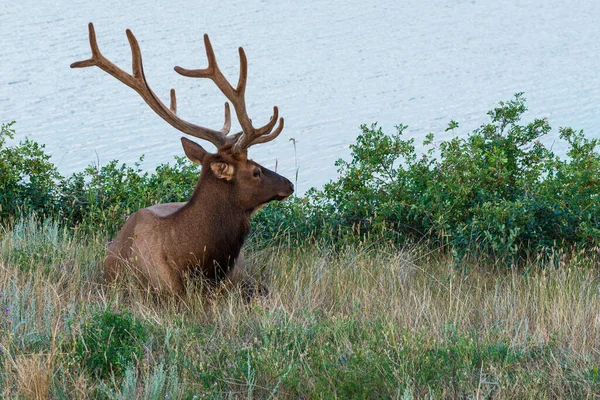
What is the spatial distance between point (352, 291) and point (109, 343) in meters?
1.97

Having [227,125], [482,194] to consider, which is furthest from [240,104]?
[482,194]

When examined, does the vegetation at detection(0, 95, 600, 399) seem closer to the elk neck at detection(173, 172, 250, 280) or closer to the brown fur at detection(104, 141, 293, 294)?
the brown fur at detection(104, 141, 293, 294)

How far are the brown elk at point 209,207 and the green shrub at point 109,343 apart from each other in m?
0.90

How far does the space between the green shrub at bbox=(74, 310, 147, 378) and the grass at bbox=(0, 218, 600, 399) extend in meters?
0.01

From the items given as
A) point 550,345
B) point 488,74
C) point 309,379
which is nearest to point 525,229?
point 550,345

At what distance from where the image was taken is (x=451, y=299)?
6.07m

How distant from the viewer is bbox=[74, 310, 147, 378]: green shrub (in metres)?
5.02

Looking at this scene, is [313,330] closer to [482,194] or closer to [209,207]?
[209,207]

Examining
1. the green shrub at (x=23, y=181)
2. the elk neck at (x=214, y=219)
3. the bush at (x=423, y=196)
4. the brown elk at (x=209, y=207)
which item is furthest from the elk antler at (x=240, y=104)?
the green shrub at (x=23, y=181)

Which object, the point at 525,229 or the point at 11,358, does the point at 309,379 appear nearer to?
the point at 11,358

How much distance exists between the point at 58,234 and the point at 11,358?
132 inches

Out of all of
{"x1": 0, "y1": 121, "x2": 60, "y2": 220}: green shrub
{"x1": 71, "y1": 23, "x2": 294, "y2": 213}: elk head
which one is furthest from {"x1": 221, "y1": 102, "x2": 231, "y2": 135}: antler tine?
{"x1": 0, "y1": 121, "x2": 60, "y2": 220}: green shrub

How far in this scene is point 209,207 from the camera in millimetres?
6395

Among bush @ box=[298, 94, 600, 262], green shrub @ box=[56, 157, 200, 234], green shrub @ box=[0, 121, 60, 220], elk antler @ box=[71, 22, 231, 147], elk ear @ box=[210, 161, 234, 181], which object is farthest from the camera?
green shrub @ box=[0, 121, 60, 220]
